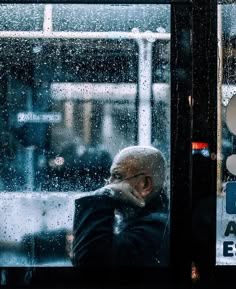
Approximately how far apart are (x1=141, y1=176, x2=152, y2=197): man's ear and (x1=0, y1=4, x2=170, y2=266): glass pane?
0.10m

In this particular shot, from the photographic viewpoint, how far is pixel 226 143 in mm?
2871

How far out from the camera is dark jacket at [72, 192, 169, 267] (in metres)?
2.88

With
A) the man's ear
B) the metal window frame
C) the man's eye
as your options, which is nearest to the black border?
the metal window frame

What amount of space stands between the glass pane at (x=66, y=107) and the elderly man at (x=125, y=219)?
0.14 ft

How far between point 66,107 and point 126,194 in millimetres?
534

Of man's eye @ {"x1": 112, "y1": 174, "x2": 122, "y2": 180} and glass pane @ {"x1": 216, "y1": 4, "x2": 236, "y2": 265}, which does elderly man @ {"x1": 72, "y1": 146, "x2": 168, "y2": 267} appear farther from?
glass pane @ {"x1": 216, "y1": 4, "x2": 236, "y2": 265}

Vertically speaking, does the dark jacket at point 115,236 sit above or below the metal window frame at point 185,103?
below

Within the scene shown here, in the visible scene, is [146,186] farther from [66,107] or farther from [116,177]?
[66,107]

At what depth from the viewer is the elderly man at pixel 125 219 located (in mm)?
2877

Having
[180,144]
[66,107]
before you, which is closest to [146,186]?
[180,144]

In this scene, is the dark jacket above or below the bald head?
below

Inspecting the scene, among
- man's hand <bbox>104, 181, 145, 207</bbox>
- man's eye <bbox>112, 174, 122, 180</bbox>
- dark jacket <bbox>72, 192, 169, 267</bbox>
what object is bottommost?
dark jacket <bbox>72, 192, 169, 267</bbox>

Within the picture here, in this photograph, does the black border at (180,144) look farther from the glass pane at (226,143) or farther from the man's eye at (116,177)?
the man's eye at (116,177)

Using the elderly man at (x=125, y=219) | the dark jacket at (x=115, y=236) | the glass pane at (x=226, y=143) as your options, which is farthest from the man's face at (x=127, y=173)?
the glass pane at (x=226, y=143)
